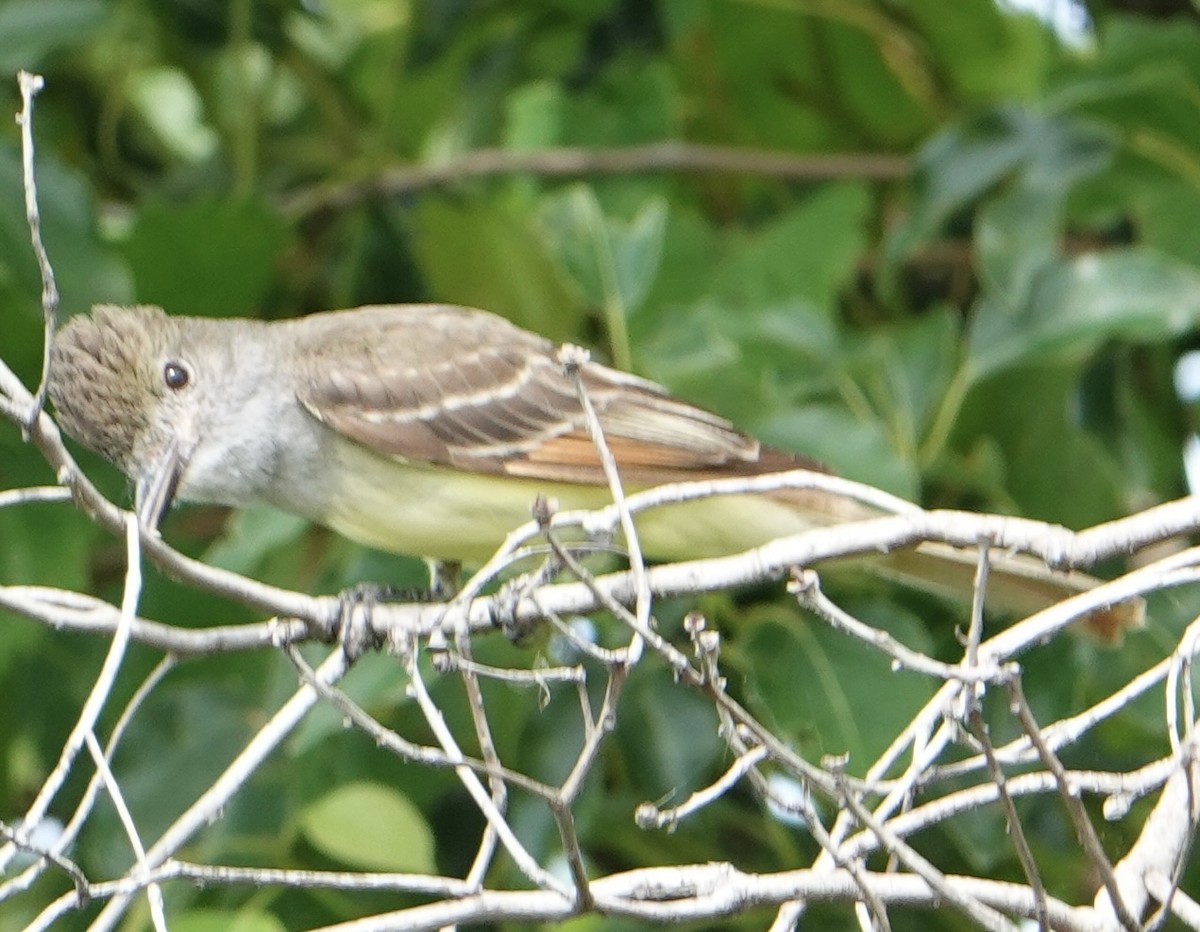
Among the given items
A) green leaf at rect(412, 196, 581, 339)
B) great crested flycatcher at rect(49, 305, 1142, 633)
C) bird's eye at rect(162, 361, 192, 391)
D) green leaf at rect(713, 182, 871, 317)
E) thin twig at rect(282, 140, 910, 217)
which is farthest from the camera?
thin twig at rect(282, 140, 910, 217)

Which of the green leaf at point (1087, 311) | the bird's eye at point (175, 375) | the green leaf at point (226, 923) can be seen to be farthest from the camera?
the bird's eye at point (175, 375)

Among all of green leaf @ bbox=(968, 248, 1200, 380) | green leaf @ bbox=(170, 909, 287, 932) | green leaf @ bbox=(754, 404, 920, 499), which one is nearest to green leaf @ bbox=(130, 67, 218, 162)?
green leaf @ bbox=(754, 404, 920, 499)

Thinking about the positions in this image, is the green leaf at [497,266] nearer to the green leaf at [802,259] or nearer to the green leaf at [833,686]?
the green leaf at [802,259]

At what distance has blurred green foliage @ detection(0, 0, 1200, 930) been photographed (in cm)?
356

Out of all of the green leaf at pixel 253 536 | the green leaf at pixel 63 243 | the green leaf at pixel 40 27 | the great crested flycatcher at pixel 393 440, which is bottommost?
the green leaf at pixel 253 536

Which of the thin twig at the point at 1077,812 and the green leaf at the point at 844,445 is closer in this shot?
the thin twig at the point at 1077,812

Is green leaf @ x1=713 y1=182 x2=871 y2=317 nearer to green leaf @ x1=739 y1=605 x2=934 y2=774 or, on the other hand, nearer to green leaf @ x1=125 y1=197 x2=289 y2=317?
green leaf @ x1=739 y1=605 x2=934 y2=774

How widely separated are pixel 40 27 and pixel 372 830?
1776 millimetres

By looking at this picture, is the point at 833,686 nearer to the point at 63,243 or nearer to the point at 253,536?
the point at 253,536

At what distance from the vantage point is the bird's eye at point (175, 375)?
3.69 meters

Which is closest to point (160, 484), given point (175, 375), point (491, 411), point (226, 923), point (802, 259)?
point (175, 375)

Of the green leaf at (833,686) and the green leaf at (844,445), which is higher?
the green leaf at (844,445)

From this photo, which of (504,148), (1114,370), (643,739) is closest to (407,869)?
(643,739)

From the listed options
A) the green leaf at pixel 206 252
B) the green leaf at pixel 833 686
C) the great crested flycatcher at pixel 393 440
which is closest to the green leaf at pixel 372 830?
the great crested flycatcher at pixel 393 440
